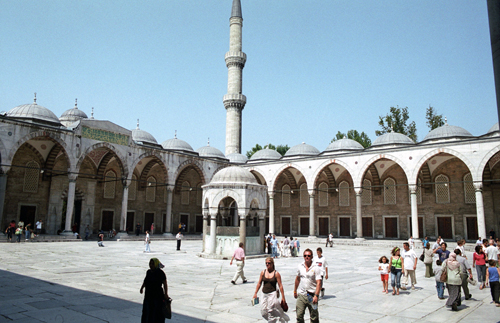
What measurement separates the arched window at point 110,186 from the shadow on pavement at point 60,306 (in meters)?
18.6

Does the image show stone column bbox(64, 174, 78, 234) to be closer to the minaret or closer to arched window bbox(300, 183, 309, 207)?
the minaret

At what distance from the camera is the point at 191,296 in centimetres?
716

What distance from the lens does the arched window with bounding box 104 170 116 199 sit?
2597cm

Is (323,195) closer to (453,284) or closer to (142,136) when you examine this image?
(142,136)

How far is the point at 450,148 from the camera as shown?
20.7m

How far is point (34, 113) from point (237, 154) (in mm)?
15781

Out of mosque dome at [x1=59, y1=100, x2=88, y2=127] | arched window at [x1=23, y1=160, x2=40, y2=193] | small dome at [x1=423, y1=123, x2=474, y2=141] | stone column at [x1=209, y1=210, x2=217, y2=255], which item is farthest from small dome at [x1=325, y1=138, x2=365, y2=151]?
mosque dome at [x1=59, y1=100, x2=88, y2=127]

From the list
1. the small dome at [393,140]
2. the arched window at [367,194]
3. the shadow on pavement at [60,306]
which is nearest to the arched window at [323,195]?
the arched window at [367,194]

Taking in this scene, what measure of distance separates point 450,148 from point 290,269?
45.6 feet

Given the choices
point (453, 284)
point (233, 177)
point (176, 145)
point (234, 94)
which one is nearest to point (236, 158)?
point (176, 145)

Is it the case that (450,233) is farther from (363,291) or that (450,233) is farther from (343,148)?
(363,291)

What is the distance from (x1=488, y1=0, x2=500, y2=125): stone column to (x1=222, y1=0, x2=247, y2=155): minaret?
3148 cm

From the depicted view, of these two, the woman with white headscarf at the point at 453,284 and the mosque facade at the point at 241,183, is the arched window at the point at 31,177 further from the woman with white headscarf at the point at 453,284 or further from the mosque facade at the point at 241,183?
the woman with white headscarf at the point at 453,284

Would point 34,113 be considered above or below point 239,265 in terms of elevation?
above
